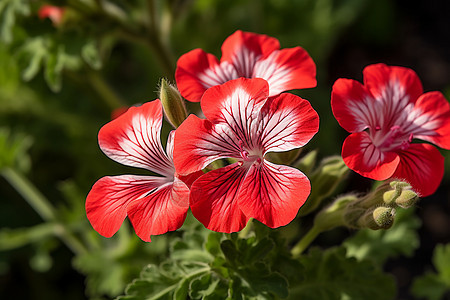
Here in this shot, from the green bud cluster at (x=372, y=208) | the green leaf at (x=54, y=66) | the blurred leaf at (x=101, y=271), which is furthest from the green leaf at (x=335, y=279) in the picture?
the green leaf at (x=54, y=66)

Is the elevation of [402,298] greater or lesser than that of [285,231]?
lesser

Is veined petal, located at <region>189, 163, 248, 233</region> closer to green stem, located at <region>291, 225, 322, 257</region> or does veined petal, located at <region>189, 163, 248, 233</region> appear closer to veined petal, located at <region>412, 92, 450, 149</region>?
green stem, located at <region>291, 225, 322, 257</region>

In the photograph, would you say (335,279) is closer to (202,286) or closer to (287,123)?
(202,286)

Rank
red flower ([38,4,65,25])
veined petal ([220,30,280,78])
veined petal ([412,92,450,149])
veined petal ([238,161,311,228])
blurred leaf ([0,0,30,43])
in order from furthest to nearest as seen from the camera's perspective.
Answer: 1. red flower ([38,4,65,25])
2. blurred leaf ([0,0,30,43])
3. veined petal ([220,30,280,78])
4. veined petal ([412,92,450,149])
5. veined petal ([238,161,311,228])

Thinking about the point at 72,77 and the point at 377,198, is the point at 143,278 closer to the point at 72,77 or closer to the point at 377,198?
the point at 377,198

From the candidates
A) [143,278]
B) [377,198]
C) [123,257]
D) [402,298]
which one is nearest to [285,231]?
[377,198]

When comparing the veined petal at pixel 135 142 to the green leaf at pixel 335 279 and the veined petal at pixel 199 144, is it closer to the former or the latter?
the veined petal at pixel 199 144

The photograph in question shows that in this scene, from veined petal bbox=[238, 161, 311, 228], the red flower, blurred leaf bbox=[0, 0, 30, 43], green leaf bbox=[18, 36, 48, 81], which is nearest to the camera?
veined petal bbox=[238, 161, 311, 228]

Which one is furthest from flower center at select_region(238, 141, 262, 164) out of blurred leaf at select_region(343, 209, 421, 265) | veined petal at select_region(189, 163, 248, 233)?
blurred leaf at select_region(343, 209, 421, 265)
